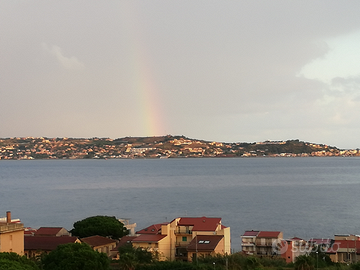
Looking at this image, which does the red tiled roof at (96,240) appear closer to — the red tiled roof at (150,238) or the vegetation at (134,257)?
the red tiled roof at (150,238)

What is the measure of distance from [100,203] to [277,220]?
95.3 ft

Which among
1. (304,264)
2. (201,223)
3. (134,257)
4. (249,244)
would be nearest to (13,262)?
(134,257)

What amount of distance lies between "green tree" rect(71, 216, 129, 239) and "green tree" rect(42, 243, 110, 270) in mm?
11311

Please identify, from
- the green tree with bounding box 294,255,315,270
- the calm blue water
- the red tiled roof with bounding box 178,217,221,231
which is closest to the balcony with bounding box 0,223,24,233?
the red tiled roof with bounding box 178,217,221,231

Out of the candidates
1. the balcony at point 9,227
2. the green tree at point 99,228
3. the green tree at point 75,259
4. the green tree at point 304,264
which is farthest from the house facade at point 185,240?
the balcony at point 9,227

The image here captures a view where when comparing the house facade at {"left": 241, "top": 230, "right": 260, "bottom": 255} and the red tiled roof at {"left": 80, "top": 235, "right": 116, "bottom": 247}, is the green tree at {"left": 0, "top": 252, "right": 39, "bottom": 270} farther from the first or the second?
the house facade at {"left": 241, "top": 230, "right": 260, "bottom": 255}

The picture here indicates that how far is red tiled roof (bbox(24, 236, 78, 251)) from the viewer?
88.3 ft

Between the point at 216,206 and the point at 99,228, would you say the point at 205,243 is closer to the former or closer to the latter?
the point at 99,228

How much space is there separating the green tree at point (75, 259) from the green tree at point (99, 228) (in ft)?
37.1

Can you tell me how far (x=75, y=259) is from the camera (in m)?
19.8

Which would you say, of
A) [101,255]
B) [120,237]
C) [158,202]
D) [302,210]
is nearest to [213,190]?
[158,202]

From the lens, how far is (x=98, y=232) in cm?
3212

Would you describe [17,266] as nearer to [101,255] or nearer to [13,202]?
[101,255]

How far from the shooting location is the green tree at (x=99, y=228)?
32.0m
